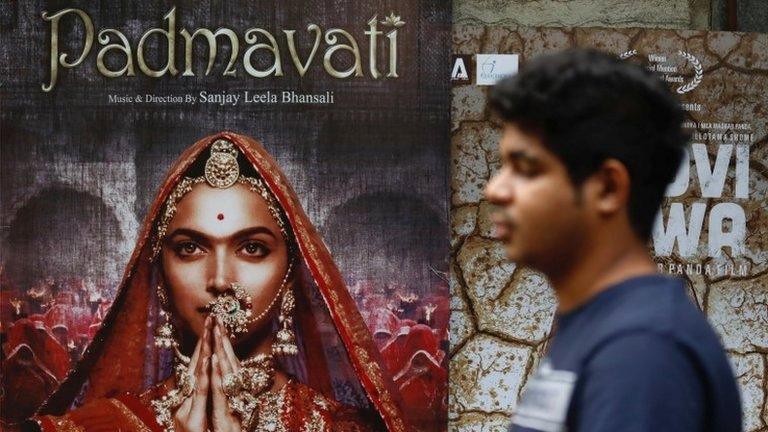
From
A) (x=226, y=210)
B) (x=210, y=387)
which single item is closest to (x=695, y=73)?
(x=226, y=210)

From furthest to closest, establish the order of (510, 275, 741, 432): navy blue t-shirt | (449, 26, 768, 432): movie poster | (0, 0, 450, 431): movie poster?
(449, 26, 768, 432): movie poster, (0, 0, 450, 431): movie poster, (510, 275, 741, 432): navy blue t-shirt

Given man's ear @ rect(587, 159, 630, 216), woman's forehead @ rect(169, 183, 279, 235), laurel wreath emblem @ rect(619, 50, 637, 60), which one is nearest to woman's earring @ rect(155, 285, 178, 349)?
woman's forehead @ rect(169, 183, 279, 235)

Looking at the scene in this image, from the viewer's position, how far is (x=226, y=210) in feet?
16.2

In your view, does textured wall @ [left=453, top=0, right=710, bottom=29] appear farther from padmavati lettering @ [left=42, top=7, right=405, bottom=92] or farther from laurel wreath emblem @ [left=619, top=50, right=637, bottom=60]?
padmavati lettering @ [left=42, top=7, right=405, bottom=92]

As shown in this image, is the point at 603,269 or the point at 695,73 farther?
the point at 695,73

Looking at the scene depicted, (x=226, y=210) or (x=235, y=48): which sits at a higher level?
(x=235, y=48)

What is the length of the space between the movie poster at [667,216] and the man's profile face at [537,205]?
335 cm

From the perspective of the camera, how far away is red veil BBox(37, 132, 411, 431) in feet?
16.1

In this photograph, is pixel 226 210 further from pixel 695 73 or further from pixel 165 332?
pixel 695 73

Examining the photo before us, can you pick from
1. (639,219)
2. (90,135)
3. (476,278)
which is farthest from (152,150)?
(639,219)

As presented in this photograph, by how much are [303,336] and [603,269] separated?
11.1 feet

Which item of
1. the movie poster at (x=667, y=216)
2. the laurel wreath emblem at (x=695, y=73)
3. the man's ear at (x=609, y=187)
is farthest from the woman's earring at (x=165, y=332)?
the man's ear at (x=609, y=187)

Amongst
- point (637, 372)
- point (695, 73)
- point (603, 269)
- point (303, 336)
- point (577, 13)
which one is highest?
point (577, 13)

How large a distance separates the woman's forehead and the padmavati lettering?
0.47 m
